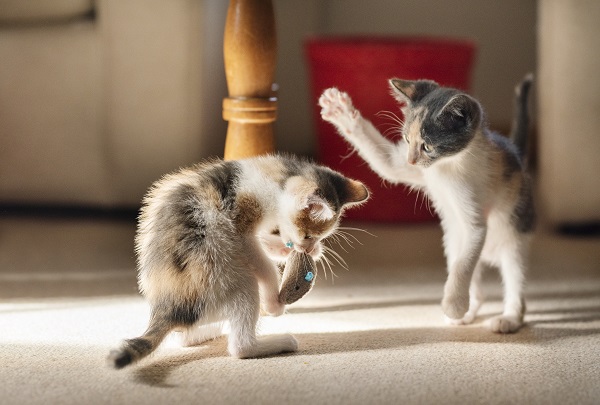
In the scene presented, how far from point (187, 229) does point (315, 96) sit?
4.28 ft

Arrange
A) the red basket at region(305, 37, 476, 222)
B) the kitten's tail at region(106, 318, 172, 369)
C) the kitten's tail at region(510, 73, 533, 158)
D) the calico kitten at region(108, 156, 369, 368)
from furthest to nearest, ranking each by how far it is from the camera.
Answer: the red basket at region(305, 37, 476, 222)
the kitten's tail at region(510, 73, 533, 158)
the calico kitten at region(108, 156, 369, 368)
the kitten's tail at region(106, 318, 172, 369)

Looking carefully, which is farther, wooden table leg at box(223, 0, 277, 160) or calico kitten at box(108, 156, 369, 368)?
wooden table leg at box(223, 0, 277, 160)

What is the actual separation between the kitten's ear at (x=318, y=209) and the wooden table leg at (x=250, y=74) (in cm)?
27

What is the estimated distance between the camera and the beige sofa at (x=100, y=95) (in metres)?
1.91

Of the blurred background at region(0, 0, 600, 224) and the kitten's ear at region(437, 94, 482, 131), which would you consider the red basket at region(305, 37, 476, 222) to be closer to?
the blurred background at region(0, 0, 600, 224)

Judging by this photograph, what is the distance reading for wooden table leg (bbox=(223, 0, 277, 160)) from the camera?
4.47ft

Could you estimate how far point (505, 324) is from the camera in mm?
1350

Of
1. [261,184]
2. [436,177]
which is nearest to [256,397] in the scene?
[261,184]

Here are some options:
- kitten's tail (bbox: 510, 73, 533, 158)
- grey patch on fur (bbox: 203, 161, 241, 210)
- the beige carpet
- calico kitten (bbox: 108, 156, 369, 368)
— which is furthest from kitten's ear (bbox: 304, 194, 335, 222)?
kitten's tail (bbox: 510, 73, 533, 158)

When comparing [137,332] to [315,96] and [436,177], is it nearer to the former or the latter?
[436,177]

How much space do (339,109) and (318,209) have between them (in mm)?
276

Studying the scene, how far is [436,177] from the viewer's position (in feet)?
4.40

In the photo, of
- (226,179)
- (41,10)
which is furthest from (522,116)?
(41,10)

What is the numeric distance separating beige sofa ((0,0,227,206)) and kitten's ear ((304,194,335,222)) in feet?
2.85
